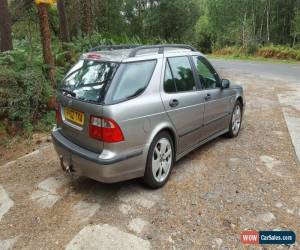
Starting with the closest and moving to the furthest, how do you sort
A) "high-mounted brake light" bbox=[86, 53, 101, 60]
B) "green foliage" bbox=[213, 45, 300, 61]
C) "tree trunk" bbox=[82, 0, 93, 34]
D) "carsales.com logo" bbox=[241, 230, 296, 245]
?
"carsales.com logo" bbox=[241, 230, 296, 245], "high-mounted brake light" bbox=[86, 53, 101, 60], "tree trunk" bbox=[82, 0, 93, 34], "green foliage" bbox=[213, 45, 300, 61]

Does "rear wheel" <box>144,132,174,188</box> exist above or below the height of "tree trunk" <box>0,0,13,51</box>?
below

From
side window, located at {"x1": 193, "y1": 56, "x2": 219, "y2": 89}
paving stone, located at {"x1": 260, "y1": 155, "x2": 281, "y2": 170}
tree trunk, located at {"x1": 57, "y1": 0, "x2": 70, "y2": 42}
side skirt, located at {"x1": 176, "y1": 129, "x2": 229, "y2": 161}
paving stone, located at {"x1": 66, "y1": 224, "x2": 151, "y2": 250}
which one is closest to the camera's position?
paving stone, located at {"x1": 66, "y1": 224, "x2": 151, "y2": 250}

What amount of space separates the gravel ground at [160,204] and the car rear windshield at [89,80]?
1.24 metres

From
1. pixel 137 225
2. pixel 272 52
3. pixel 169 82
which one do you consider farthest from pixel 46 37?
pixel 272 52

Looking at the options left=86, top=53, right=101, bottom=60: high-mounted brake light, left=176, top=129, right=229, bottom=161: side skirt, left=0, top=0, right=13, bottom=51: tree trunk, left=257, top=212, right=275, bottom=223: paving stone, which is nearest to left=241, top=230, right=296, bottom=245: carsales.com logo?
left=257, top=212, right=275, bottom=223: paving stone

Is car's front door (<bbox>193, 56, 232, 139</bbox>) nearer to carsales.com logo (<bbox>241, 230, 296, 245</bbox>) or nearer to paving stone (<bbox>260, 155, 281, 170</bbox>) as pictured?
paving stone (<bbox>260, 155, 281, 170</bbox>)

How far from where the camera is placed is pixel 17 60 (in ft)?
23.2

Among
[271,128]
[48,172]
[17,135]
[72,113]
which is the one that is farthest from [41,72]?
[271,128]

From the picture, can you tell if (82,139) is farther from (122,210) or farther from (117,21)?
(117,21)

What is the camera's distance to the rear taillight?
3.26 meters

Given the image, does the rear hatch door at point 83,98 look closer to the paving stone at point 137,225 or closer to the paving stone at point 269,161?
the paving stone at point 137,225

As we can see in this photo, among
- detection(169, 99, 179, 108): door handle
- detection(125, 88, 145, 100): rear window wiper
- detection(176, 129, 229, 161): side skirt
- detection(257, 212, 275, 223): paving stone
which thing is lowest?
detection(257, 212, 275, 223): paving stone

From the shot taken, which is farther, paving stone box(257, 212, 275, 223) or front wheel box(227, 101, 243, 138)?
front wheel box(227, 101, 243, 138)

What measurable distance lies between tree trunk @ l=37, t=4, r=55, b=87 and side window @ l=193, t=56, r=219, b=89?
369cm
